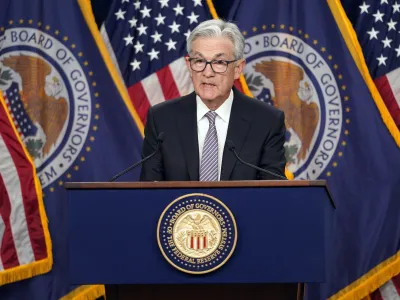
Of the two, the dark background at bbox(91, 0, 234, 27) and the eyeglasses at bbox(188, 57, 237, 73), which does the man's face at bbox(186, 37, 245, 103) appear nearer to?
the eyeglasses at bbox(188, 57, 237, 73)

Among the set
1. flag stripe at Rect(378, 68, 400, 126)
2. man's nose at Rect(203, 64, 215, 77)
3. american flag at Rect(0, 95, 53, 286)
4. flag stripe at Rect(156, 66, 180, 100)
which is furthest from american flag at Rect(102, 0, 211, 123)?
man's nose at Rect(203, 64, 215, 77)

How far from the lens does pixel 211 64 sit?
360 cm

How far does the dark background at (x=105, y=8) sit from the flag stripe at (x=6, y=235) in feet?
4.29

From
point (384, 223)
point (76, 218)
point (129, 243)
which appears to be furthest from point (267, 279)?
point (384, 223)

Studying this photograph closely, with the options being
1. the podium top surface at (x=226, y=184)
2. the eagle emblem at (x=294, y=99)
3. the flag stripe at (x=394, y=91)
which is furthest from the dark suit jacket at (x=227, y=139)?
the flag stripe at (x=394, y=91)

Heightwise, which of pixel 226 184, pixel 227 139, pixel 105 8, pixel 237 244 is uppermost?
pixel 105 8

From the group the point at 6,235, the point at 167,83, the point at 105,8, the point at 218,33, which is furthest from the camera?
the point at 105,8

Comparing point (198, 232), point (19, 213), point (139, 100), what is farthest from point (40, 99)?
point (198, 232)

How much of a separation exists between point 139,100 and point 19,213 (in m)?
1.08

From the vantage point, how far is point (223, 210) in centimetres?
297

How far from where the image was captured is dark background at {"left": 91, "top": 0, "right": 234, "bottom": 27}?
604 cm

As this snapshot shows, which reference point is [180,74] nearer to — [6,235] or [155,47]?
[155,47]

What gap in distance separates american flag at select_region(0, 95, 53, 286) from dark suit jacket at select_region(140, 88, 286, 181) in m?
2.16

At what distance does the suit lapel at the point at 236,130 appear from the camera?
3.46m
